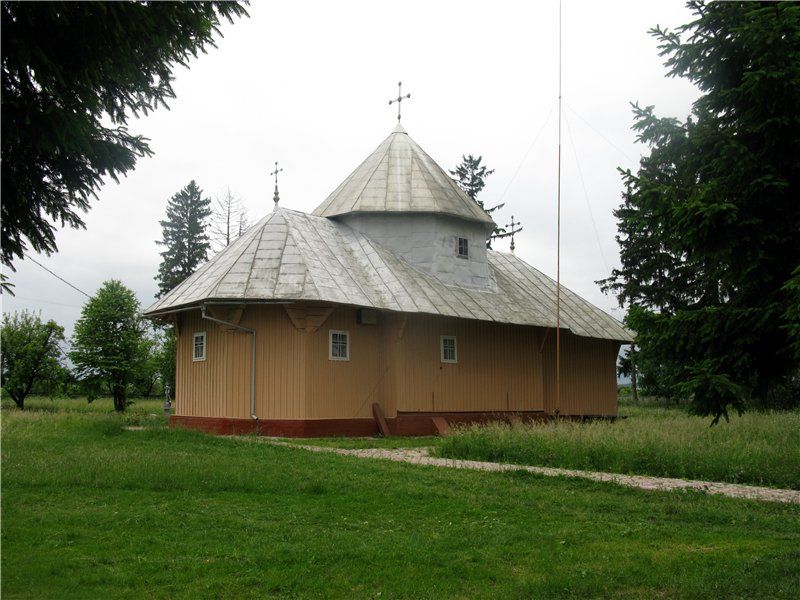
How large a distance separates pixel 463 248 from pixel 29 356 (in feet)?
68.2

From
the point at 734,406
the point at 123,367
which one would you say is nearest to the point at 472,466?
the point at 734,406

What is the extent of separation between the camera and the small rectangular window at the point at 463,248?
2430 centimetres

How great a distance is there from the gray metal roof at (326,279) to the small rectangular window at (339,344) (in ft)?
3.60

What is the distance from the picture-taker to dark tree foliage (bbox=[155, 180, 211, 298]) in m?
47.9

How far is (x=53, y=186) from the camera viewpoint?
7695mm

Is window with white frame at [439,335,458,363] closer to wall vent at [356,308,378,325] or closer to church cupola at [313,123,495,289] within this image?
church cupola at [313,123,495,289]

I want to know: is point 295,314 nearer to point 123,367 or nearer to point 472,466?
point 472,466

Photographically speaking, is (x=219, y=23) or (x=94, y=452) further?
(x=94, y=452)

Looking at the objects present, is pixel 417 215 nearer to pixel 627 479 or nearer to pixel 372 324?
pixel 372 324

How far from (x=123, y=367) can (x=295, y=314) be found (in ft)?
53.1

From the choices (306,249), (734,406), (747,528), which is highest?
(306,249)

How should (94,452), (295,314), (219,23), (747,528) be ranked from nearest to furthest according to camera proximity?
1. (219,23)
2. (747,528)
3. (94,452)
4. (295,314)

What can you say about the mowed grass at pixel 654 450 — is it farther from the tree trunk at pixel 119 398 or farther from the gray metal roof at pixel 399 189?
the tree trunk at pixel 119 398

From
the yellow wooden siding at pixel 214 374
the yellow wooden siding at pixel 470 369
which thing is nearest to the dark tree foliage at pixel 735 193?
the yellow wooden siding at pixel 470 369
